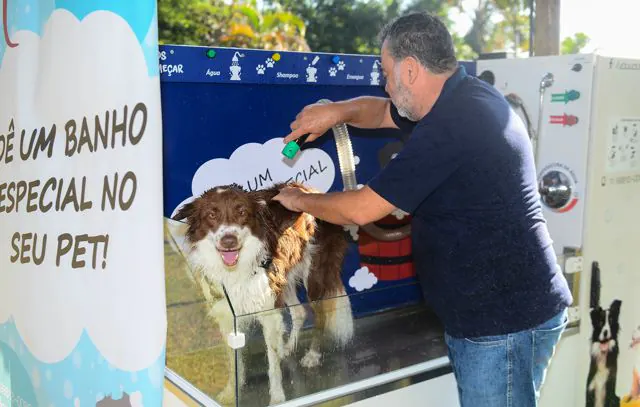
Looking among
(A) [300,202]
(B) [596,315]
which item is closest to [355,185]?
(A) [300,202]

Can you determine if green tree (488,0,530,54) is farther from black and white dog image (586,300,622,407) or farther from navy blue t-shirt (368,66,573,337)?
navy blue t-shirt (368,66,573,337)

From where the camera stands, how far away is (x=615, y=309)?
11.4ft

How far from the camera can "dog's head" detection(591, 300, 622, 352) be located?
11.1 ft

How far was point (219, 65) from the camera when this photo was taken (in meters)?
2.90

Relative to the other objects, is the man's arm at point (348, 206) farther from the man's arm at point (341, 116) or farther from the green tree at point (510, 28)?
the green tree at point (510, 28)

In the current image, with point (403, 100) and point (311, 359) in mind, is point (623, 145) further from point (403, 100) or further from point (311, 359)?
point (311, 359)

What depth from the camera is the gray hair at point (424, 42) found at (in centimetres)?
223

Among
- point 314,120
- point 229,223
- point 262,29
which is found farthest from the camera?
point 262,29

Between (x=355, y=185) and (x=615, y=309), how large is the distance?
5.44ft

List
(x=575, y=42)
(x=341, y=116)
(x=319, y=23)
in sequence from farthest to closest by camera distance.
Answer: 1. (x=575, y=42)
2. (x=319, y=23)
3. (x=341, y=116)

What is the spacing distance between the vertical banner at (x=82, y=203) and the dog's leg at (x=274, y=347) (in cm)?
58

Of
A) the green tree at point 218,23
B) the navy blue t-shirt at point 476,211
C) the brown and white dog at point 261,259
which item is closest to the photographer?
the navy blue t-shirt at point 476,211

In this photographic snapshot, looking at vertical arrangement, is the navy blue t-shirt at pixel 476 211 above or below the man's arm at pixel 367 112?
below

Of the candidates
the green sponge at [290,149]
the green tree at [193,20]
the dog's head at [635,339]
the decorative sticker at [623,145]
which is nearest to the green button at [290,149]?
the green sponge at [290,149]
